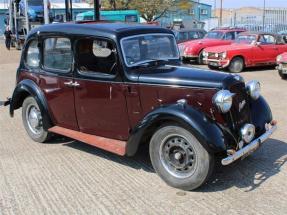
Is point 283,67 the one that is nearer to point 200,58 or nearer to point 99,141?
point 200,58

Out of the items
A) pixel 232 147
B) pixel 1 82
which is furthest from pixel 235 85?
pixel 1 82

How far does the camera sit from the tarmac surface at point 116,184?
4.42m

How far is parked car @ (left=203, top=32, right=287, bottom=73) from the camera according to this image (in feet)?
51.0

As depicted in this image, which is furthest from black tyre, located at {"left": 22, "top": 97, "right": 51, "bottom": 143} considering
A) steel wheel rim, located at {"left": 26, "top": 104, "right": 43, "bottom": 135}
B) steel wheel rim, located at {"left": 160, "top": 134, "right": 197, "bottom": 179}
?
steel wheel rim, located at {"left": 160, "top": 134, "right": 197, "bottom": 179}

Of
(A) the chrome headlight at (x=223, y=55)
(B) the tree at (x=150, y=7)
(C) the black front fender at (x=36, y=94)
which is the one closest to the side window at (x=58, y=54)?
(C) the black front fender at (x=36, y=94)

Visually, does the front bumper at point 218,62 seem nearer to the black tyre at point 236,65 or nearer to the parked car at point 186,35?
the black tyre at point 236,65

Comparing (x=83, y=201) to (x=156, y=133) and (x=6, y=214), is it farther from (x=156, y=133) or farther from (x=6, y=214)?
(x=156, y=133)

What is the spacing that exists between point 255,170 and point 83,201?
2201mm

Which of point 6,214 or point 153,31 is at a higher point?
point 153,31

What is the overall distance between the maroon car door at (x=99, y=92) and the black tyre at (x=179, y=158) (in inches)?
24.8

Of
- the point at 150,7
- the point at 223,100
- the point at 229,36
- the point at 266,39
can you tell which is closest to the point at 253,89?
the point at 223,100

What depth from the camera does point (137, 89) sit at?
5.22 metres

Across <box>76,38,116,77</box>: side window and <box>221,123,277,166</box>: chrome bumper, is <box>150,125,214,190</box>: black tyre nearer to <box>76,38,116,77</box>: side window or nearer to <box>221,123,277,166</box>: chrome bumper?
<box>221,123,277,166</box>: chrome bumper

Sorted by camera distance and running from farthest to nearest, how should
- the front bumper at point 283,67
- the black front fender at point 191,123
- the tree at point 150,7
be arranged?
the tree at point 150,7, the front bumper at point 283,67, the black front fender at point 191,123
